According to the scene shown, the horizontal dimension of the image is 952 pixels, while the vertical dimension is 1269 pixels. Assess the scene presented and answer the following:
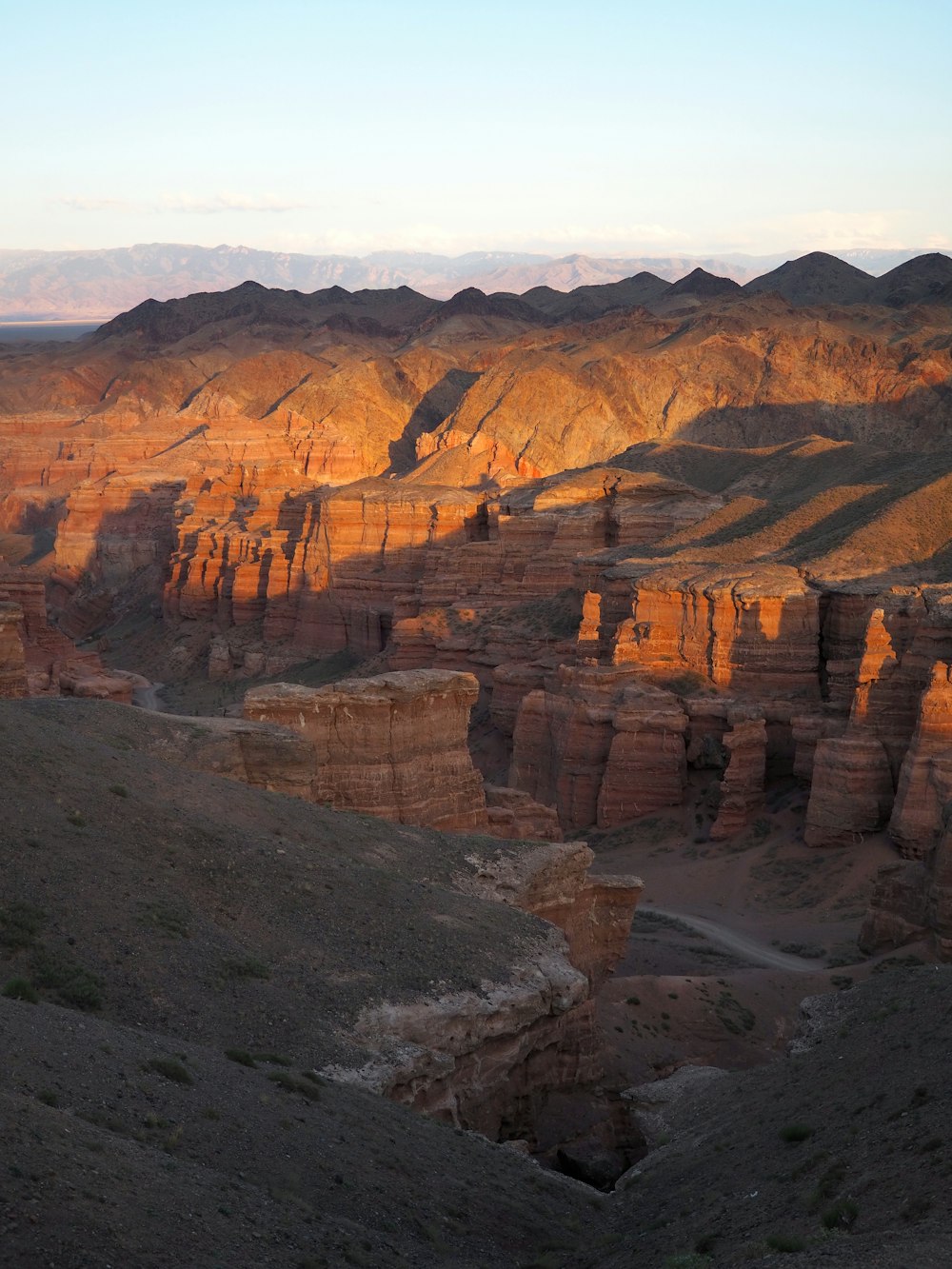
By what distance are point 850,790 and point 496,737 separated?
50.5 feet

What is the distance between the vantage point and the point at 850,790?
40.7 meters

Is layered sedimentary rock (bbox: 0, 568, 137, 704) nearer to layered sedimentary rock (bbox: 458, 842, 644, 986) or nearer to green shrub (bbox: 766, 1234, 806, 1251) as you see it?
layered sedimentary rock (bbox: 458, 842, 644, 986)

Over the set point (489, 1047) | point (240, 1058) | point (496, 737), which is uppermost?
point (240, 1058)

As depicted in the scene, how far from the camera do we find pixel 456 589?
66.2 meters

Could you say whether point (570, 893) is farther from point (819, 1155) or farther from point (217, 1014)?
point (819, 1155)

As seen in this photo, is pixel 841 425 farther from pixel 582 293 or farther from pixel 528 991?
pixel 528 991

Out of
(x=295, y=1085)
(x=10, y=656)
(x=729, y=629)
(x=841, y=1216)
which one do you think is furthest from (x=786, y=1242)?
(x=729, y=629)

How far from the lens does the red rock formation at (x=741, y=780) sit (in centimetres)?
4438

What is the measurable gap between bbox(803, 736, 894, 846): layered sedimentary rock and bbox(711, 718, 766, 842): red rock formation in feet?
10.5

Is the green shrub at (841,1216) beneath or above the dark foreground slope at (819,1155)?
above

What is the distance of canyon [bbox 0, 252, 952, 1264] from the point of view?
68.8ft

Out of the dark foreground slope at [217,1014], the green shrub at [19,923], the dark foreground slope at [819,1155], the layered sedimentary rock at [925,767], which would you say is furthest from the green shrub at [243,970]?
the layered sedimentary rock at [925,767]

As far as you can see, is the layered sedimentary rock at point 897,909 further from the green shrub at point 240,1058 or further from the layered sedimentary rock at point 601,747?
the green shrub at point 240,1058

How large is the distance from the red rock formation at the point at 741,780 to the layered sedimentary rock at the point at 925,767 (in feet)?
22.6
